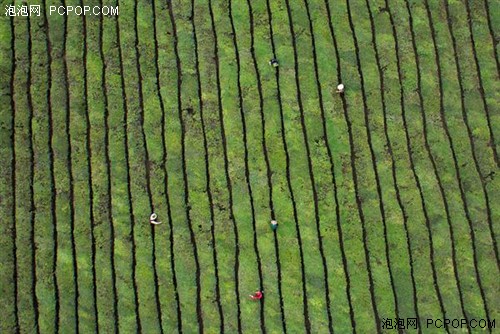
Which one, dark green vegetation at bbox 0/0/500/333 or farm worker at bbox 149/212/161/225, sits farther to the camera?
farm worker at bbox 149/212/161/225

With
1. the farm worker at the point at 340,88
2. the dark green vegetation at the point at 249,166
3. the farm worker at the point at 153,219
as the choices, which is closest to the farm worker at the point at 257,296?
the dark green vegetation at the point at 249,166

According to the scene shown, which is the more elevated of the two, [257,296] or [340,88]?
[340,88]

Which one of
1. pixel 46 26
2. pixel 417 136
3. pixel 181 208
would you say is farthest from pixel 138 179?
pixel 417 136

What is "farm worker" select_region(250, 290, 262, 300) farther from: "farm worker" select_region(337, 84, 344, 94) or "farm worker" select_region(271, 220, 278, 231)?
"farm worker" select_region(337, 84, 344, 94)

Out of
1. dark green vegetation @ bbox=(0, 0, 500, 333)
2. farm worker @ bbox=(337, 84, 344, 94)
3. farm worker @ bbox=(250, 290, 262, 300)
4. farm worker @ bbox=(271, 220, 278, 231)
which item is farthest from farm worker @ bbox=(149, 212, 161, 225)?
farm worker @ bbox=(337, 84, 344, 94)

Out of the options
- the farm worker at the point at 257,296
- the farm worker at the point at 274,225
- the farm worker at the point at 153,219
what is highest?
the farm worker at the point at 153,219

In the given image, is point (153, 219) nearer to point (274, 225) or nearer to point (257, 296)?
point (274, 225)

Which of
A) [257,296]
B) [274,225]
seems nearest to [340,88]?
[274,225]

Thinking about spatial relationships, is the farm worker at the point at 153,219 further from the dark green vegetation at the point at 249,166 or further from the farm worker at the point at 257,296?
the farm worker at the point at 257,296

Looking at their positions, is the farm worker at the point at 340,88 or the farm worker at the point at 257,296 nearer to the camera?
the farm worker at the point at 257,296

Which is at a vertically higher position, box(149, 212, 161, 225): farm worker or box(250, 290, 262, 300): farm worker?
box(149, 212, 161, 225): farm worker
